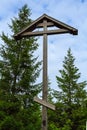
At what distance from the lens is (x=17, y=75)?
2198 cm

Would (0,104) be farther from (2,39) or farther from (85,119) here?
→ (85,119)

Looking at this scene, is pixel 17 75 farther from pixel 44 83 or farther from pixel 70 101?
pixel 44 83

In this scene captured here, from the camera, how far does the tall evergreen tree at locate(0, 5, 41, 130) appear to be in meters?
21.0

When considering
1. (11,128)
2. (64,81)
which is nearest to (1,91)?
(11,128)

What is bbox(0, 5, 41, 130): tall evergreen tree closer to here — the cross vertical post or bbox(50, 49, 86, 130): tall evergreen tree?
bbox(50, 49, 86, 130): tall evergreen tree

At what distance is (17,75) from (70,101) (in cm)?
922

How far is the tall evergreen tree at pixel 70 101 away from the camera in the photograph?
29.2 meters

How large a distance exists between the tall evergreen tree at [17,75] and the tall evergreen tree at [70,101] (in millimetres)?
7746

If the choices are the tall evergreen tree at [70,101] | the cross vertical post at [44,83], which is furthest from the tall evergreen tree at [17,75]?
the cross vertical post at [44,83]

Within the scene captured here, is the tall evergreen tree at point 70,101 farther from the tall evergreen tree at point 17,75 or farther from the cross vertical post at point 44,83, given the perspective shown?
the cross vertical post at point 44,83

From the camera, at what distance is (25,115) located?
818 inches

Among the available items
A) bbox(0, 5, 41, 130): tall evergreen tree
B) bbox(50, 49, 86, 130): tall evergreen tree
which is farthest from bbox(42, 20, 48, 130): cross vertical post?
bbox(50, 49, 86, 130): tall evergreen tree

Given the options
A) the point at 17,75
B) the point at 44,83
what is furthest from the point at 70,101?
the point at 44,83

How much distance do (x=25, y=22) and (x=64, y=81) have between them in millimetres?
8965
